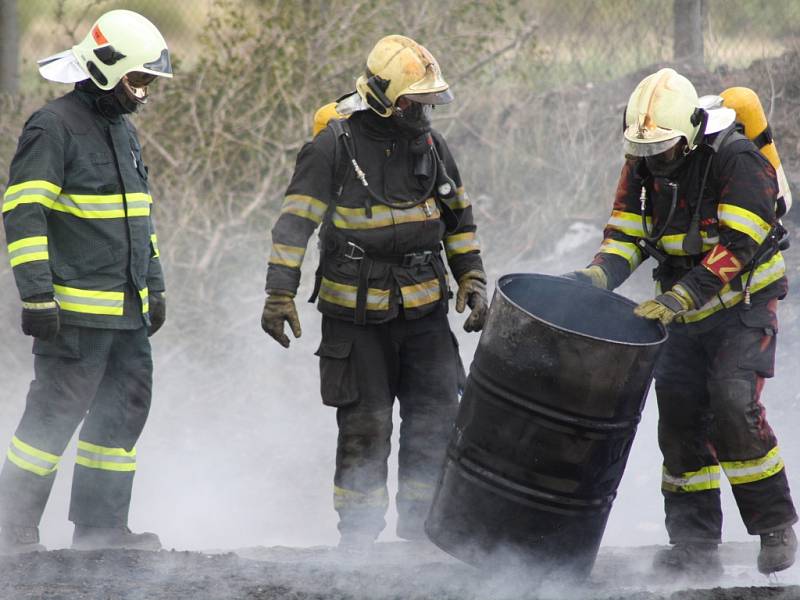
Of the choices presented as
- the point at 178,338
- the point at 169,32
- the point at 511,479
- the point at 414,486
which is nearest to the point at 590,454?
the point at 511,479

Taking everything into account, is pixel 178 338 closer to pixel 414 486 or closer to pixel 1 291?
pixel 1 291

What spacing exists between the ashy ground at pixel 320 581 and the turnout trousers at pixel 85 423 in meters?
0.35

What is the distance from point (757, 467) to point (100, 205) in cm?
273

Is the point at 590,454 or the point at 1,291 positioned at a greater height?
the point at 590,454

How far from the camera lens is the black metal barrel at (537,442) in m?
3.72

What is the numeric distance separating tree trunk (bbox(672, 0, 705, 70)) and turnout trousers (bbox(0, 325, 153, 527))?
22.6ft

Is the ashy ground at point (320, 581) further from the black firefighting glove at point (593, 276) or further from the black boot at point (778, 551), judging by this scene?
the black firefighting glove at point (593, 276)

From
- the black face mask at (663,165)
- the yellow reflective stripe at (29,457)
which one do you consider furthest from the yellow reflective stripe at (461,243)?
the yellow reflective stripe at (29,457)

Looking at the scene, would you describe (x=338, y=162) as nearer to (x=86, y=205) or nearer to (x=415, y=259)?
(x=415, y=259)

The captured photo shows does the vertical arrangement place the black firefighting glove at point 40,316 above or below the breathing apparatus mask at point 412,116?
below

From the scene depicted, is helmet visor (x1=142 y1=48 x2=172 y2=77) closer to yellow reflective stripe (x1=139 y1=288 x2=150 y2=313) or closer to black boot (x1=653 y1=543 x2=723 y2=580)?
yellow reflective stripe (x1=139 y1=288 x2=150 y2=313)

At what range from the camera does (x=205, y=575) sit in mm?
4102

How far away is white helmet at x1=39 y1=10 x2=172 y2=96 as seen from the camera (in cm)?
438

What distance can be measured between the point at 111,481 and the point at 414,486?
127 cm
